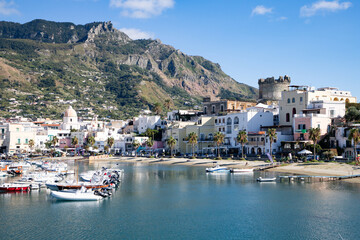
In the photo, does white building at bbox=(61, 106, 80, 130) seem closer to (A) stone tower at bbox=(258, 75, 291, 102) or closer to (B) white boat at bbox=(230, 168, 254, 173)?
(A) stone tower at bbox=(258, 75, 291, 102)

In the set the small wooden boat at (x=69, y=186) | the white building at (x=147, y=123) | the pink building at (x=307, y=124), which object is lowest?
the small wooden boat at (x=69, y=186)

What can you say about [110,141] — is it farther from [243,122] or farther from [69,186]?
[69,186]

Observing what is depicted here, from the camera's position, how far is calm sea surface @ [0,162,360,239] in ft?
120

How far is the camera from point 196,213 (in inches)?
1746

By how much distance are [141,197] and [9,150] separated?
321 ft

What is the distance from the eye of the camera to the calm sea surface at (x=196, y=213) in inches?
1437

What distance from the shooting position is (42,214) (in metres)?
43.7

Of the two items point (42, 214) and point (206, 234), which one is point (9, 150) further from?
point (206, 234)

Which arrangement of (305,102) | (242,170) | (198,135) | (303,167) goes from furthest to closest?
1. (198,135)
2. (305,102)
3. (242,170)
4. (303,167)

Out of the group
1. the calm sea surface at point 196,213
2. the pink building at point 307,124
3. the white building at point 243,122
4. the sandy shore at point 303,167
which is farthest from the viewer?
the white building at point 243,122

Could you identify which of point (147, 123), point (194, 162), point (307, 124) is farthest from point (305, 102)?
point (147, 123)

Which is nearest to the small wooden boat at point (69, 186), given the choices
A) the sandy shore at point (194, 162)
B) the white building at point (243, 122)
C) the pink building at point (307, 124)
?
the sandy shore at point (194, 162)

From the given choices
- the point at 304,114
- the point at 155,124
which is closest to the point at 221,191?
the point at 304,114

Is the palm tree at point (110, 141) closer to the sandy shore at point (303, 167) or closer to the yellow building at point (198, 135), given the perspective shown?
the yellow building at point (198, 135)
